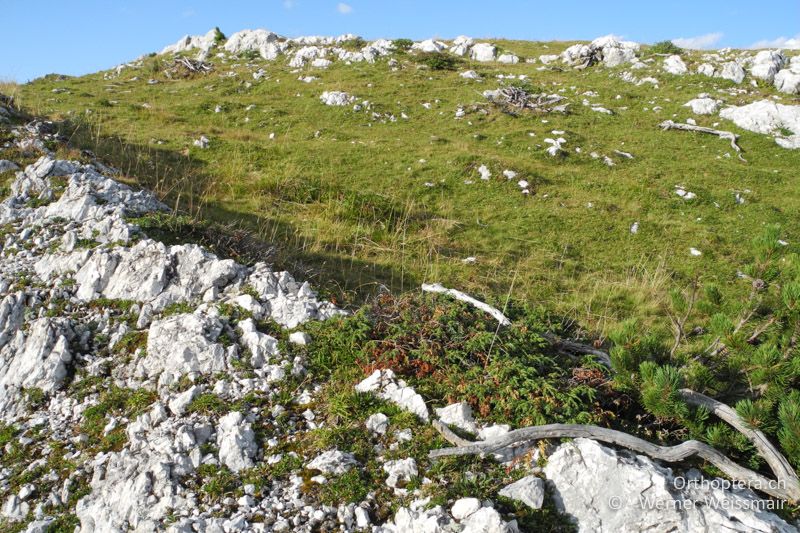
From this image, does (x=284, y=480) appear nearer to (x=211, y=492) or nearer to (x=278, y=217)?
(x=211, y=492)

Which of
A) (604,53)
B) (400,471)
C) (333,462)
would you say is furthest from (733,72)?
(333,462)

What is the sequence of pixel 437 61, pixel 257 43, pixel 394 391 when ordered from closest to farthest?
1. pixel 394 391
2. pixel 437 61
3. pixel 257 43

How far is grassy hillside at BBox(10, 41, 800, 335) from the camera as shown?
10.1 m

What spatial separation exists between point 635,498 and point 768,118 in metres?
20.5

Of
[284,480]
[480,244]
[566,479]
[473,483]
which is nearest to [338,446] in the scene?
[284,480]

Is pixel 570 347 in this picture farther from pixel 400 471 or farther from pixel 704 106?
pixel 704 106

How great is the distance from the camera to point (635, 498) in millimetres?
3916

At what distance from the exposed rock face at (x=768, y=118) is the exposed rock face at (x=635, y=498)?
19.0 meters

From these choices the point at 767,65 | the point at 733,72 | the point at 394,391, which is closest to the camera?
the point at 394,391

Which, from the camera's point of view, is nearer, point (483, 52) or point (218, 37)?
point (483, 52)

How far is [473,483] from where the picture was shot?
414 cm

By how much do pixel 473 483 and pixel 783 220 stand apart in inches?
516

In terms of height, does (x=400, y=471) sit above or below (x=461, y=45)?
below

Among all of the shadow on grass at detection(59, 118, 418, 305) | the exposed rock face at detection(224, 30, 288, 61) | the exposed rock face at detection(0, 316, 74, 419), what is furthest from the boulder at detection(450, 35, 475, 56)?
the exposed rock face at detection(0, 316, 74, 419)
